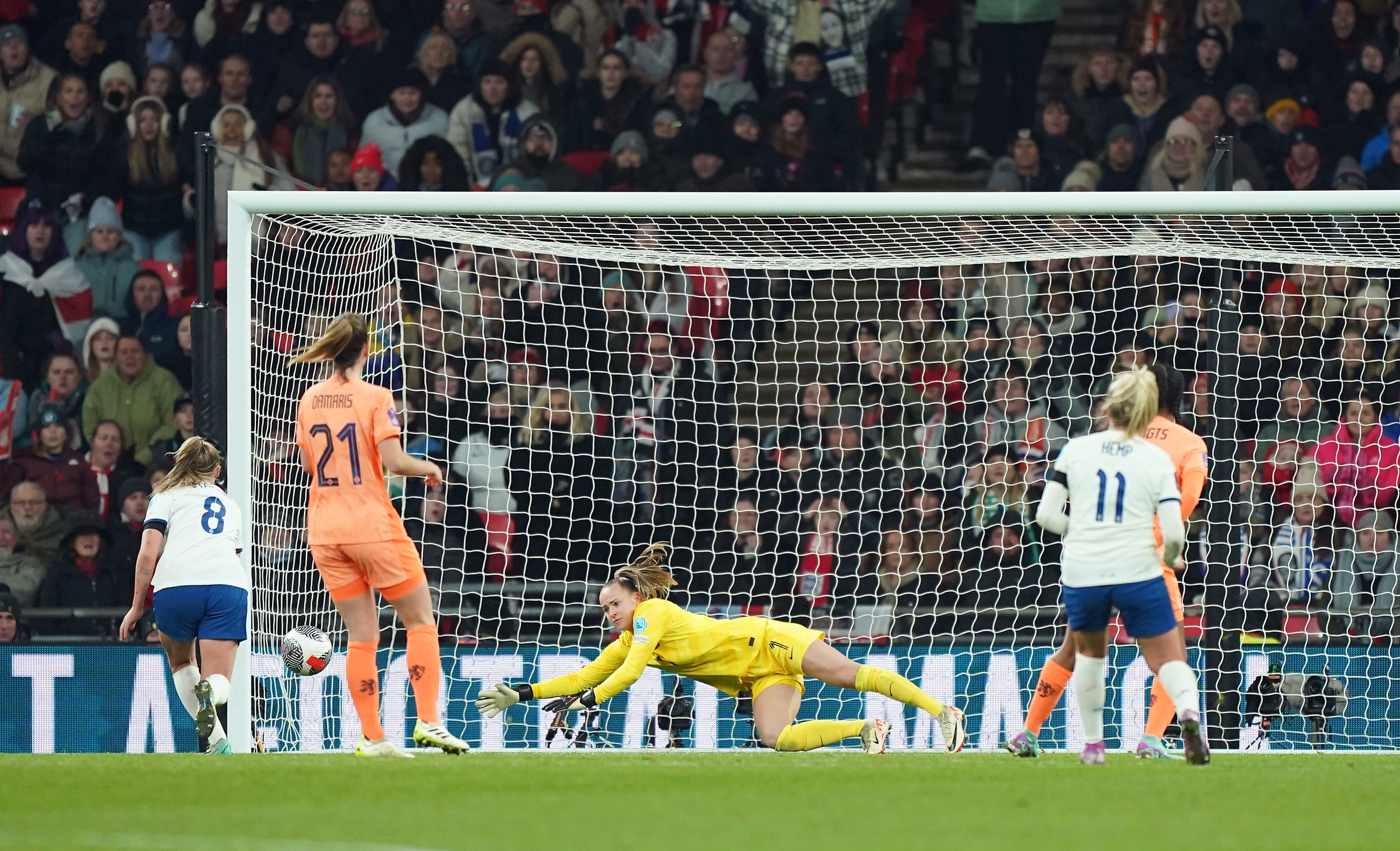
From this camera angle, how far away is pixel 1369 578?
32.9 ft

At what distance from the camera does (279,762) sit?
6945 millimetres

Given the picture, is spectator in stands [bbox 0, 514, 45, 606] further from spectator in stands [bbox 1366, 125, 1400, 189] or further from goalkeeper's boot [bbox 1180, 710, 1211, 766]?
spectator in stands [bbox 1366, 125, 1400, 189]

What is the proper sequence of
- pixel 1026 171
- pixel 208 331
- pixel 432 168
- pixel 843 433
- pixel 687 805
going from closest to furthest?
pixel 687 805 → pixel 208 331 → pixel 843 433 → pixel 1026 171 → pixel 432 168

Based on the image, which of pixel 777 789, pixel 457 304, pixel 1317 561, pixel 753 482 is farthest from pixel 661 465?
pixel 777 789

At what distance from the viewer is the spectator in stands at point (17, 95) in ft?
43.3

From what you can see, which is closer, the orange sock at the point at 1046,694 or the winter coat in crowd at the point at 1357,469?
the orange sock at the point at 1046,694

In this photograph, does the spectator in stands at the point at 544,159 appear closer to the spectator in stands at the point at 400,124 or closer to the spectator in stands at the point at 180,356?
the spectator in stands at the point at 400,124

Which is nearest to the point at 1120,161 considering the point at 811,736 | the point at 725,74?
the point at 725,74

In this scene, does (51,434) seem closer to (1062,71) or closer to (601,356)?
(601,356)

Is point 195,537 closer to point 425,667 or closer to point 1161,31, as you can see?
point 425,667

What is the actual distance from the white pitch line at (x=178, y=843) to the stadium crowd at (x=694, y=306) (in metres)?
4.13

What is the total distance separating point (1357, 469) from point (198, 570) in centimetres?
656

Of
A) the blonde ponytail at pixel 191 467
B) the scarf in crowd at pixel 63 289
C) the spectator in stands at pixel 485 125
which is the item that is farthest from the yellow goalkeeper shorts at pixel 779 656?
the scarf in crowd at pixel 63 289

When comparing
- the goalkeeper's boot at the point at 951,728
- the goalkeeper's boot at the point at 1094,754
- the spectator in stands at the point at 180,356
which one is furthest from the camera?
the spectator in stands at the point at 180,356
